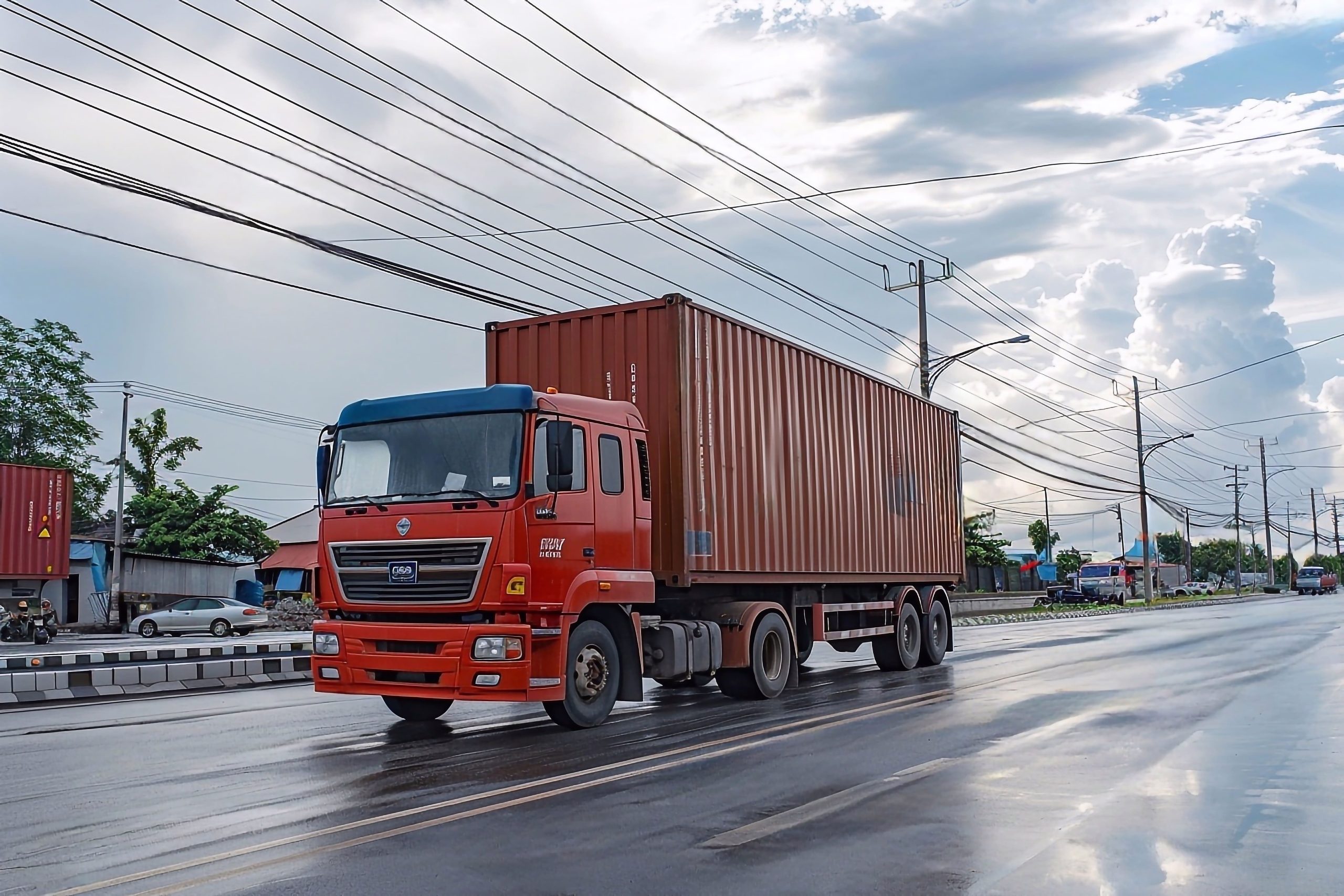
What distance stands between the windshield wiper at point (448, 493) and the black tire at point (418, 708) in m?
2.60

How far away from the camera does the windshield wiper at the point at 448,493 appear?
9.92 metres

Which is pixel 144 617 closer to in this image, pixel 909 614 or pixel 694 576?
pixel 909 614

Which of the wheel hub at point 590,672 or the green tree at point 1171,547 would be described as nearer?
the wheel hub at point 590,672

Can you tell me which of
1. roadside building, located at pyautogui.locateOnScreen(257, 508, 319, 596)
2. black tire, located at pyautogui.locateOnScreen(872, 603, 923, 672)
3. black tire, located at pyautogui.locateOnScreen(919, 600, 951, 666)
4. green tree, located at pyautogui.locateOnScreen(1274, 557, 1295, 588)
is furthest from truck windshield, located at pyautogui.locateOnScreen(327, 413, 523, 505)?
green tree, located at pyautogui.locateOnScreen(1274, 557, 1295, 588)

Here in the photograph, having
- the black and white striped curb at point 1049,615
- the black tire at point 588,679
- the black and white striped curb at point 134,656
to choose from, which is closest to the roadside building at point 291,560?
the black and white striped curb at point 1049,615

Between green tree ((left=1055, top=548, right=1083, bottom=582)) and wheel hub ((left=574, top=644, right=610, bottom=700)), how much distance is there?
10586 centimetres

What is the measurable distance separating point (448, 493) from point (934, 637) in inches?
420

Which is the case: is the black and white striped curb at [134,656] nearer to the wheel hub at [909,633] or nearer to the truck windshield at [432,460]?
the truck windshield at [432,460]

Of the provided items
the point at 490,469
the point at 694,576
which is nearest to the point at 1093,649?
the point at 694,576

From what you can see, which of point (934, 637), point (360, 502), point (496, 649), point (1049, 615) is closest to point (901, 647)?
point (934, 637)

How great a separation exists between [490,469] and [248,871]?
4.94 m

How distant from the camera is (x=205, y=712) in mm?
13398

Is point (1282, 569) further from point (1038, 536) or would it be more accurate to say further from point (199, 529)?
point (199, 529)

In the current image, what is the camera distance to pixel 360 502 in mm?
10445
